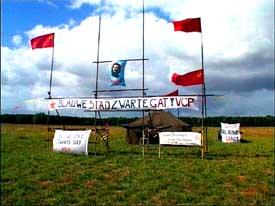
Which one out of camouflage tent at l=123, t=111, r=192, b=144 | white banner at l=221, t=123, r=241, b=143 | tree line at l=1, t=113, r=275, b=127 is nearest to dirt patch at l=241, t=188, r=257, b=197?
camouflage tent at l=123, t=111, r=192, b=144

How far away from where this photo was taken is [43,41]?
86.4ft

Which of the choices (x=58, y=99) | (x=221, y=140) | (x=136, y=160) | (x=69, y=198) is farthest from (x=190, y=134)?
(x=221, y=140)

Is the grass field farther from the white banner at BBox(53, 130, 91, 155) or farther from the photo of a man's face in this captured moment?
the photo of a man's face

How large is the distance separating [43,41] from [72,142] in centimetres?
820

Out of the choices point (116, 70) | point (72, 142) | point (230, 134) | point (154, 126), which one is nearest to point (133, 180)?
point (72, 142)

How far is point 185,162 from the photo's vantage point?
729 inches

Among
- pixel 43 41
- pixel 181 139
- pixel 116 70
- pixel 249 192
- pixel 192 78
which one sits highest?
pixel 43 41

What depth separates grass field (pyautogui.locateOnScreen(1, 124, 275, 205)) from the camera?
36.9ft

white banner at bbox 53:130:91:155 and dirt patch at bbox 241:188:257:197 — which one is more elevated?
white banner at bbox 53:130:91:155

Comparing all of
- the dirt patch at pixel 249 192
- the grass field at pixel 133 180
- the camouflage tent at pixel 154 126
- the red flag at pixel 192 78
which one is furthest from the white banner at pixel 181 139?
the camouflage tent at pixel 154 126

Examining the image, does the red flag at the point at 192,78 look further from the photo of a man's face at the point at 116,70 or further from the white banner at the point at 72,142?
the white banner at the point at 72,142

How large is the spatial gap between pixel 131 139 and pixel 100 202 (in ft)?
64.9

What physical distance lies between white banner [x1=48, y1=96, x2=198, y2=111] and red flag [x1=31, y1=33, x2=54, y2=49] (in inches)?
190

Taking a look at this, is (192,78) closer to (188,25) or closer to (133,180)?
(188,25)
